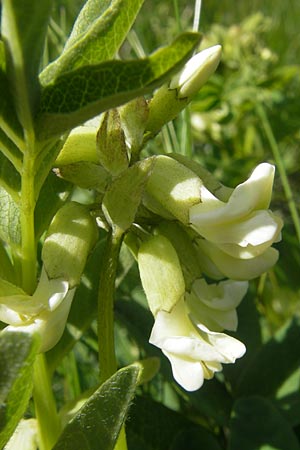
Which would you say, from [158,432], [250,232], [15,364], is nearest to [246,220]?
[250,232]

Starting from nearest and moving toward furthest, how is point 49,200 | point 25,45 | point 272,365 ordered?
point 25,45 → point 49,200 → point 272,365

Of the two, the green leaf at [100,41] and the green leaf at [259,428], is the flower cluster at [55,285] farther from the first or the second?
the green leaf at [259,428]

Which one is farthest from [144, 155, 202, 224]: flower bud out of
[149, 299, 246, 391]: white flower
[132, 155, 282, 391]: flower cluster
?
[149, 299, 246, 391]: white flower

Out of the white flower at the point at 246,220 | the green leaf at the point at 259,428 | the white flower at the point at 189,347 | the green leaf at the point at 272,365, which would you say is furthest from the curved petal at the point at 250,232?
the green leaf at the point at 272,365

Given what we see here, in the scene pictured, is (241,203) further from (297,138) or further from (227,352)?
(297,138)

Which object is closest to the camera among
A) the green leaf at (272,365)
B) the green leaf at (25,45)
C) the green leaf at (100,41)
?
the green leaf at (25,45)

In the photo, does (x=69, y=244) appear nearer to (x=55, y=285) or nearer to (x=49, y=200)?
(x=55, y=285)
